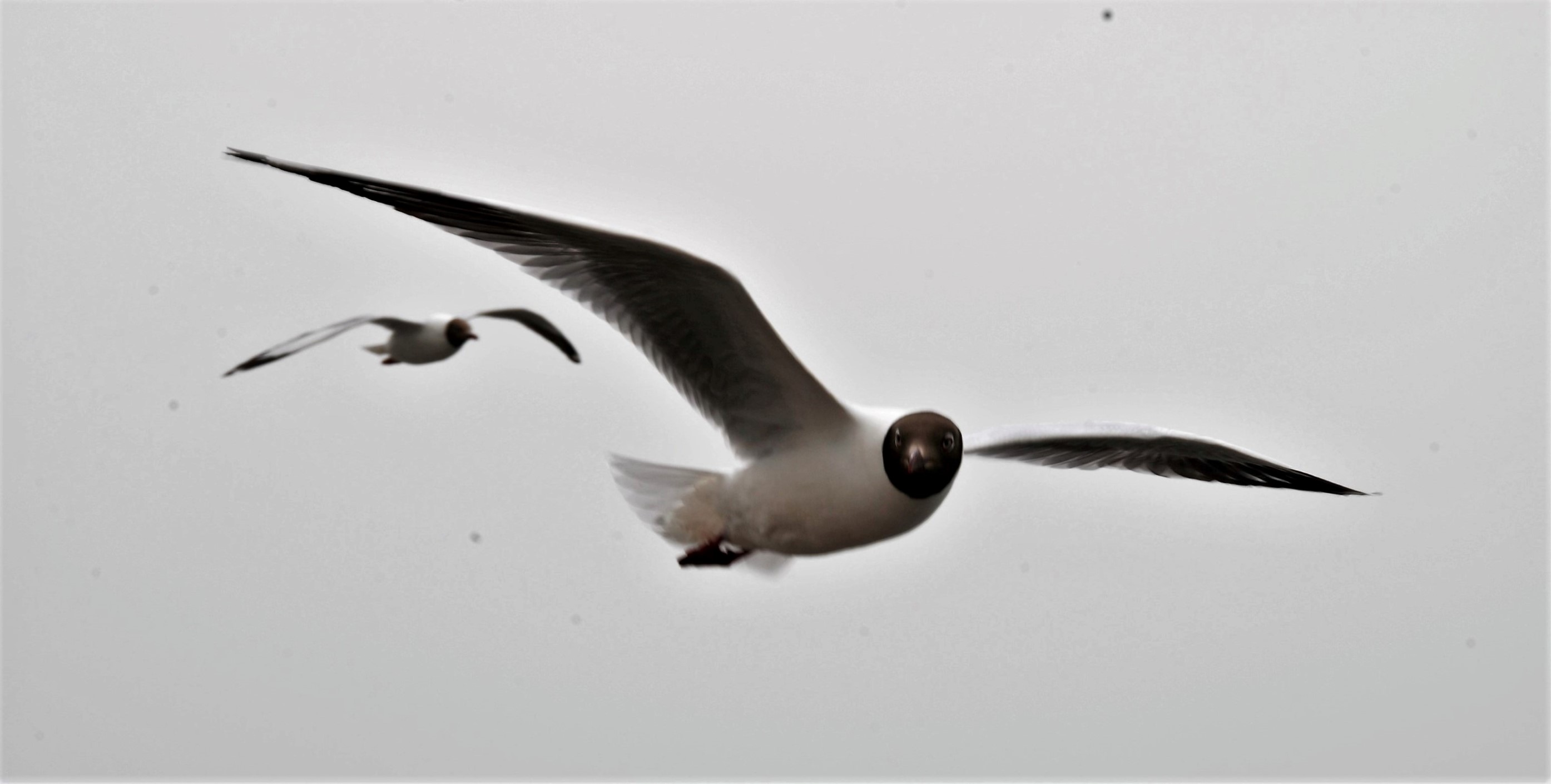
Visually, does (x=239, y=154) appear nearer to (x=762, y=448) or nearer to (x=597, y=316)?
(x=597, y=316)

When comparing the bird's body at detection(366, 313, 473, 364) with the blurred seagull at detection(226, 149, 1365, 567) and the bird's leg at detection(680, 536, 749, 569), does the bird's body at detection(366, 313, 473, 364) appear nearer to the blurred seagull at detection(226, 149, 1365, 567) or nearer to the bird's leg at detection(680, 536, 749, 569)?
the blurred seagull at detection(226, 149, 1365, 567)

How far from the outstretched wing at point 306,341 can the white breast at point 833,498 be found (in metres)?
1.26

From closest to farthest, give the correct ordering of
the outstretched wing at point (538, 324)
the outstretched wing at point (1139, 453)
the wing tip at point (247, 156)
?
the wing tip at point (247, 156) < the outstretched wing at point (1139, 453) < the outstretched wing at point (538, 324)

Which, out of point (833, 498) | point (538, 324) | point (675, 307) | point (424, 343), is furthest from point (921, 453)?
point (424, 343)

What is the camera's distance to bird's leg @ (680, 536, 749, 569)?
3.13 m

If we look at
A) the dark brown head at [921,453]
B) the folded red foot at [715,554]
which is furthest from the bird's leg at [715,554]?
the dark brown head at [921,453]

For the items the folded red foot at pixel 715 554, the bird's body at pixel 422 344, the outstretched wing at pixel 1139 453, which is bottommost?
the folded red foot at pixel 715 554

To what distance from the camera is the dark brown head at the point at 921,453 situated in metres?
2.81

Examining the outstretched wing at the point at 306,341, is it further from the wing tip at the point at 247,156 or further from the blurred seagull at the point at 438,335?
the wing tip at the point at 247,156

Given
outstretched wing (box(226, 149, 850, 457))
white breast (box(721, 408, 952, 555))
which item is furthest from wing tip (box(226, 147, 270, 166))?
white breast (box(721, 408, 952, 555))

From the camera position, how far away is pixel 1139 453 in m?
3.38

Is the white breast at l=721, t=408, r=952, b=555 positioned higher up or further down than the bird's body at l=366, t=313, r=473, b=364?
further down

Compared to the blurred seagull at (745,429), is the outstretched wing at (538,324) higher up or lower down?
higher up

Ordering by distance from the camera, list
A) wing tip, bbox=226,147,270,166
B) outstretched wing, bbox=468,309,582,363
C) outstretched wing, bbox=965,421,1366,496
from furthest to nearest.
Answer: outstretched wing, bbox=468,309,582,363
outstretched wing, bbox=965,421,1366,496
wing tip, bbox=226,147,270,166
